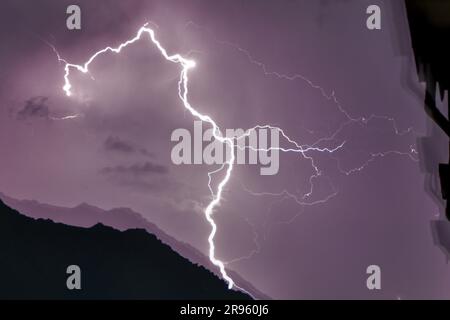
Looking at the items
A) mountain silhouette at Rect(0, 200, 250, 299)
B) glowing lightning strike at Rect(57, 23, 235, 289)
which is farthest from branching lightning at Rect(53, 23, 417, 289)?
mountain silhouette at Rect(0, 200, 250, 299)

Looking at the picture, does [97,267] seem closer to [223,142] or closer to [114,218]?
[114,218]

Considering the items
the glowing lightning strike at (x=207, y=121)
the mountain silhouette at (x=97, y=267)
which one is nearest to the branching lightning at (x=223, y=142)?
the glowing lightning strike at (x=207, y=121)

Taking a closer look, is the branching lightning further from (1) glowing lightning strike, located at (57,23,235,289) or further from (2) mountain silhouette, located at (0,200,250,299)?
(2) mountain silhouette, located at (0,200,250,299)

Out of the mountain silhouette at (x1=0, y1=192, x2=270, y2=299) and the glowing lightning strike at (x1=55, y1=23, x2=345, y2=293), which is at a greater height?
the glowing lightning strike at (x1=55, y1=23, x2=345, y2=293)

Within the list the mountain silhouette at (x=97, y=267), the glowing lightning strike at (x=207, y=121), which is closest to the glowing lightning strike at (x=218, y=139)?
the glowing lightning strike at (x=207, y=121)

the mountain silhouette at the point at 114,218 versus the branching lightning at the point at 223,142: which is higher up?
the branching lightning at the point at 223,142

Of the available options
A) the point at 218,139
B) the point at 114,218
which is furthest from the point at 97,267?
the point at 218,139

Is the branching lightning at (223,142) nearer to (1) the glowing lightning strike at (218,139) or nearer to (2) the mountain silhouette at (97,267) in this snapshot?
(1) the glowing lightning strike at (218,139)

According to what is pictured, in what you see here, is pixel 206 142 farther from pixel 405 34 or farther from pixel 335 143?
pixel 405 34
